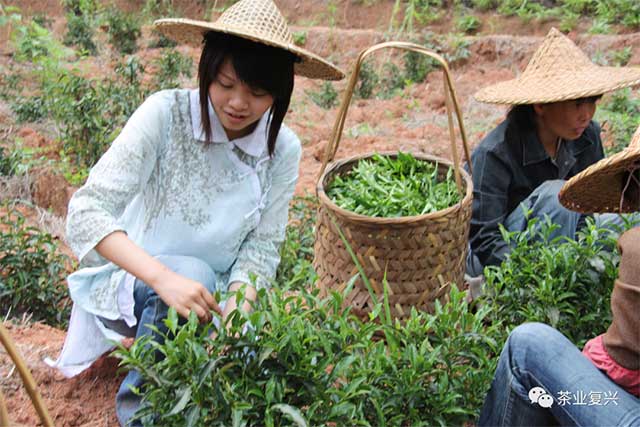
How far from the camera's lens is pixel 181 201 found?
2232mm

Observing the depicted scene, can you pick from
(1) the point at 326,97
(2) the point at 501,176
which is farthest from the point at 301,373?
(1) the point at 326,97

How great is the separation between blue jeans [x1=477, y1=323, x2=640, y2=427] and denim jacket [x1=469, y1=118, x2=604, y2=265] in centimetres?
96

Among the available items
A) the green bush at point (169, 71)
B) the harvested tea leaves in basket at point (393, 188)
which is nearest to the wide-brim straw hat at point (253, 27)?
the harvested tea leaves in basket at point (393, 188)

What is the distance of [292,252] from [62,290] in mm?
993

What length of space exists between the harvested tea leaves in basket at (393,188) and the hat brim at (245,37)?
1.40 feet

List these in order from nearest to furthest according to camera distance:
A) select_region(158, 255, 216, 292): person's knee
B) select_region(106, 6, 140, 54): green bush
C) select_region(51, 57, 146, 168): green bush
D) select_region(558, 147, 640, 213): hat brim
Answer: select_region(558, 147, 640, 213): hat brim < select_region(158, 255, 216, 292): person's knee < select_region(51, 57, 146, 168): green bush < select_region(106, 6, 140, 54): green bush

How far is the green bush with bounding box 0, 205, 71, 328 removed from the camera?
2777 millimetres

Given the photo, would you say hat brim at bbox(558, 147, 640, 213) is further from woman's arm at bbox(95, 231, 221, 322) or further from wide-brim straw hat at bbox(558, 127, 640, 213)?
woman's arm at bbox(95, 231, 221, 322)

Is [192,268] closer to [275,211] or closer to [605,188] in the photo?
[275,211]

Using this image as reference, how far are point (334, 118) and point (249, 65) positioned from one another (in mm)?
3946

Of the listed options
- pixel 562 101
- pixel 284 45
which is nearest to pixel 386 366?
pixel 284 45

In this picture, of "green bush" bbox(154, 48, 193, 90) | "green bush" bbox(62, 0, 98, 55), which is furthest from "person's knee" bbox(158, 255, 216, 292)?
"green bush" bbox(62, 0, 98, 55)

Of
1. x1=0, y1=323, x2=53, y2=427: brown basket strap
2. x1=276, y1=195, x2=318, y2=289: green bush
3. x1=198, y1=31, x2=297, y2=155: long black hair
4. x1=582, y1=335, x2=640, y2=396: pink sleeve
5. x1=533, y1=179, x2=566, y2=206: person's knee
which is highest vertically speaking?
x1=198, y1=31, x2=297, y2=155: long black hair

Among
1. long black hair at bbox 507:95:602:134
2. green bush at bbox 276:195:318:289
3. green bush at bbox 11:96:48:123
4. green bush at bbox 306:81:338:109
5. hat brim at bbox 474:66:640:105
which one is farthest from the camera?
green bush at bbox 306:81:338:109
